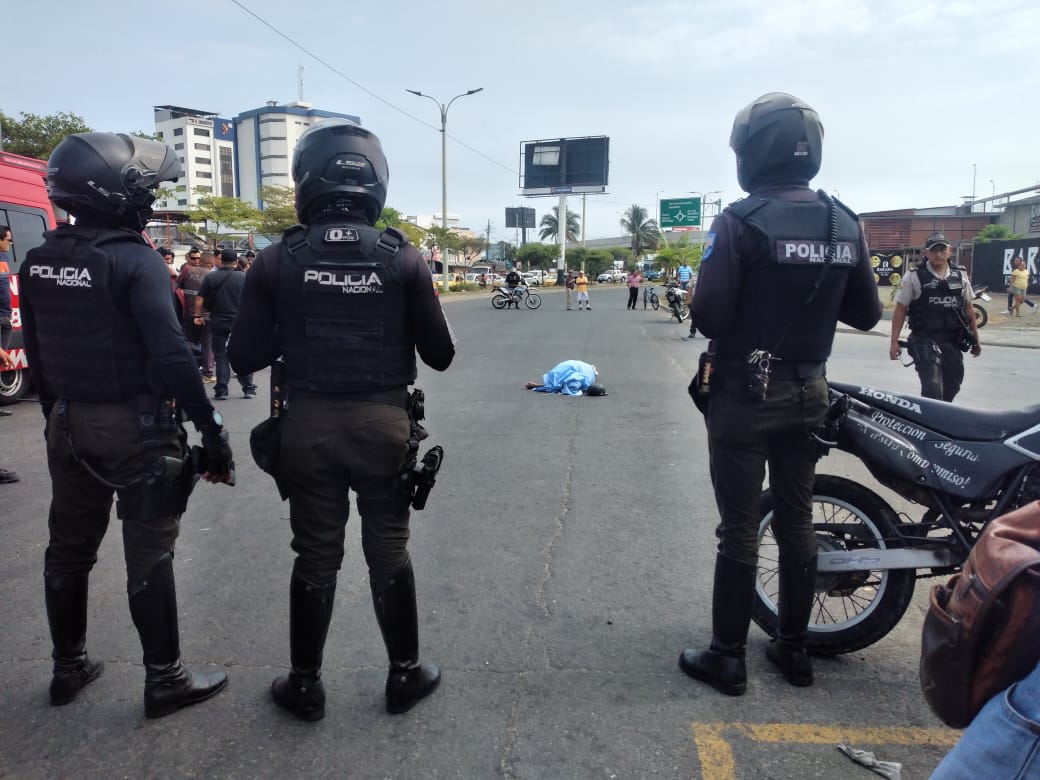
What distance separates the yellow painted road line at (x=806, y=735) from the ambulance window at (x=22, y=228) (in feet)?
29.6

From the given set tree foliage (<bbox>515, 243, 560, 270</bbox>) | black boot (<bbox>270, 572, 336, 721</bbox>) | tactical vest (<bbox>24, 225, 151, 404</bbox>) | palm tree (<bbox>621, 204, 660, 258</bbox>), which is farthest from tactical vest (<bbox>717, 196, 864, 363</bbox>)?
palm tree (<bbox>621, 204, 660, 258</bbox>)

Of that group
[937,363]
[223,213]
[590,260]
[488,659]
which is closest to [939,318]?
[937,363]

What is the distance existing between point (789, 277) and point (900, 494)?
0.98m

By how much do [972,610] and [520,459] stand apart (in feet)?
17.7

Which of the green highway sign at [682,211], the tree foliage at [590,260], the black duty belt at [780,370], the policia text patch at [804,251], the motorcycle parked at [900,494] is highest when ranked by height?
the green highway sign at [682,211]

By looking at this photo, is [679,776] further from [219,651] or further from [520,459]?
[520,459]

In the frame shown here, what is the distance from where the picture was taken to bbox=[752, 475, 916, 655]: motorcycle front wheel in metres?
3.09

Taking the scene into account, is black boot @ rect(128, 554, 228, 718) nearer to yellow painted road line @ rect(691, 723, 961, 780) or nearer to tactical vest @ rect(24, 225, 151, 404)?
tactical vest @ rect(24, 225, 151, 404)

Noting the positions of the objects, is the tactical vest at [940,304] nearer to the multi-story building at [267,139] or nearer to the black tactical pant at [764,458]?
the black tactical pant at [764,458]

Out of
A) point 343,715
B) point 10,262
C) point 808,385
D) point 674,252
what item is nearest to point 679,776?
point 343,715

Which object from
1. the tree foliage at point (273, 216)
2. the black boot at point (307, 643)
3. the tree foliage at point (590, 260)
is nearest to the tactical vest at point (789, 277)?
the black boot at point (307, 643)

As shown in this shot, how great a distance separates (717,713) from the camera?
2809 mm

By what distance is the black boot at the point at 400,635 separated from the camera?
275cm

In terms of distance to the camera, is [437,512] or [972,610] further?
[437,512]
